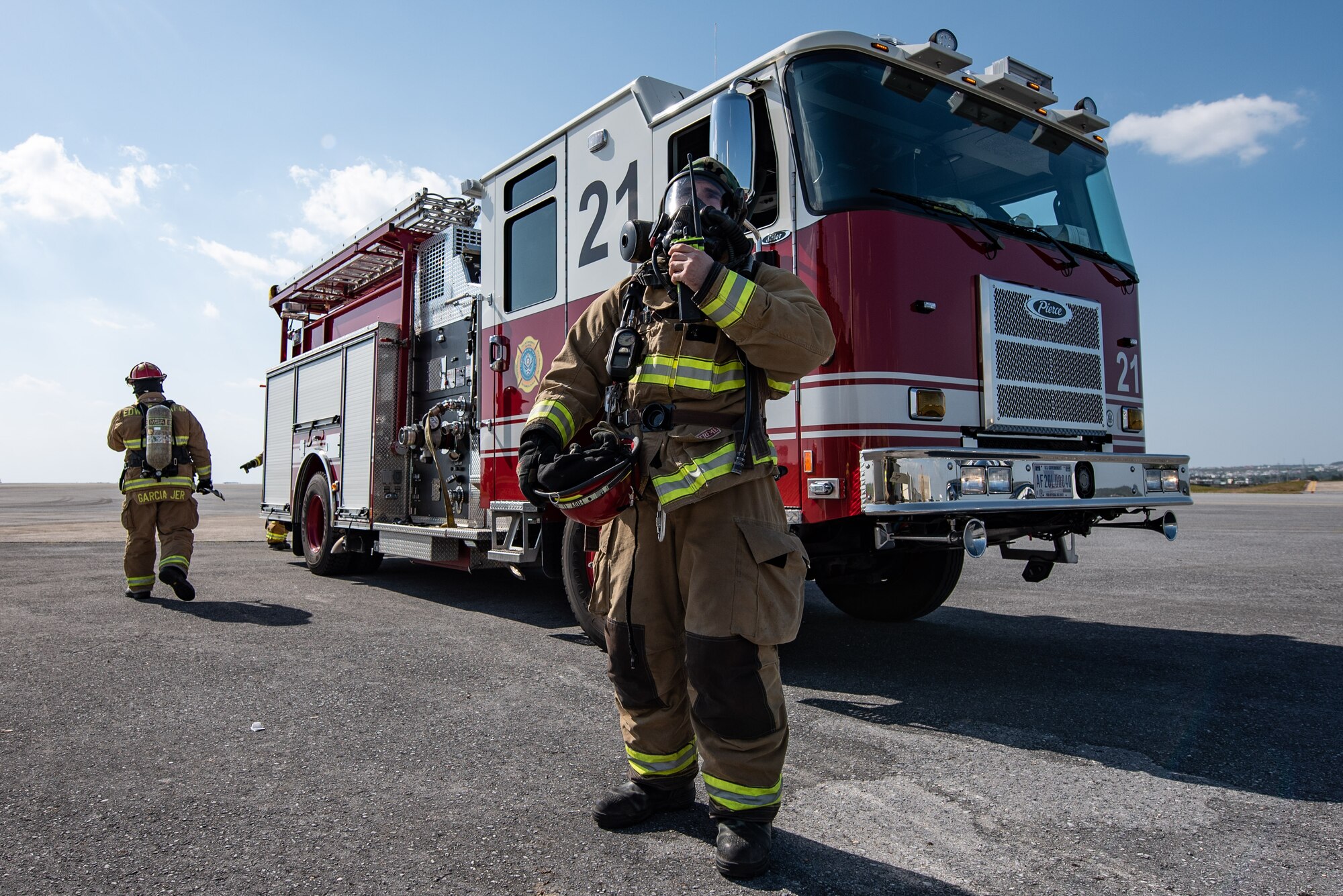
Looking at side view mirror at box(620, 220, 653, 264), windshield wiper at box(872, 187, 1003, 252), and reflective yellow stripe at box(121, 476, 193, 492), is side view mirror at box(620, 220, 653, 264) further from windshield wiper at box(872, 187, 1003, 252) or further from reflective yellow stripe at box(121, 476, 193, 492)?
reflective yellow stripe at box(121, 476, 193, 492)

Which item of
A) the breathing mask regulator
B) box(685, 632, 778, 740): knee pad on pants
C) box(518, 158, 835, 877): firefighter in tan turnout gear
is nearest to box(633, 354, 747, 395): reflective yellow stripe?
box(518, 158, 835, 877): firefighter in tan turnout gear

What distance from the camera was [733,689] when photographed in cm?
225

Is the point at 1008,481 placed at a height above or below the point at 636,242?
below

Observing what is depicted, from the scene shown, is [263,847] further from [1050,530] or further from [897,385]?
[1050,530]

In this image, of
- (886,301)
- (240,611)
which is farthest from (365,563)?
(886,301)

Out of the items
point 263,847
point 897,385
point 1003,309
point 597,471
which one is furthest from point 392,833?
point 1003,309

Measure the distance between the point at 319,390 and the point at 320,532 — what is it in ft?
4.68

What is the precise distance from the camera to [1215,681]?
409cm

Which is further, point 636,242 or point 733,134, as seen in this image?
point 733,134

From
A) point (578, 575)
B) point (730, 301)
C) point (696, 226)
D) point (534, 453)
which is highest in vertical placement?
point (696, 226)

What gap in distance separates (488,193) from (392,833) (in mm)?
4837

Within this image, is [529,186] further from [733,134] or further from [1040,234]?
[1040,234]

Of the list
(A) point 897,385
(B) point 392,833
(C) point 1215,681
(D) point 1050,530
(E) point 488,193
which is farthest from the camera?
(E) point 488,193

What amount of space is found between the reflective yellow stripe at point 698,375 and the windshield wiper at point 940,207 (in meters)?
1.85
